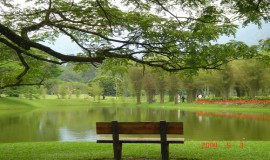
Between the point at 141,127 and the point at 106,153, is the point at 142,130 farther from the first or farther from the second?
the point at 106,153

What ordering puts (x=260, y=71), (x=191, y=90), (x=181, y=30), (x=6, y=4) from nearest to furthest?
(x=181, y=30)
(x=6, y=4)
(x=260, y=71)
(x=191, y=90)

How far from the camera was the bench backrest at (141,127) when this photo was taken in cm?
782

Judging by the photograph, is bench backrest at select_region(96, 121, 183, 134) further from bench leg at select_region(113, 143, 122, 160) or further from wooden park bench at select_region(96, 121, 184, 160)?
bench leg at select_region(113, 143, 122, 160)

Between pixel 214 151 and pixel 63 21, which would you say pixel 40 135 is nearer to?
pixel 63 21

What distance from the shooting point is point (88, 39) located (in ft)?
39.9

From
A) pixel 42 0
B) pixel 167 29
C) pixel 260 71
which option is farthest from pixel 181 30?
pixel 260 71

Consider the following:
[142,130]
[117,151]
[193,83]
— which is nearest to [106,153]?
[117,151]

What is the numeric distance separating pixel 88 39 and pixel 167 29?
10.4ft

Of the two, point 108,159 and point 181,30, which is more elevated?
point 181,30

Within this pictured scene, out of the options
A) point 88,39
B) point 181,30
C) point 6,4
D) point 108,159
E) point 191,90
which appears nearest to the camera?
point 108,159

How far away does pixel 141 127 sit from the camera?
8.04m

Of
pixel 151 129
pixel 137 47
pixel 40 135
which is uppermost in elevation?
pixel 137 47

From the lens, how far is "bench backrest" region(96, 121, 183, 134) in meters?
7.82

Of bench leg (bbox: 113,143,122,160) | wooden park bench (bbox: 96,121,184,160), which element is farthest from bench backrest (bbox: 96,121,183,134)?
bench leg (bbox: 113,143,122,160)
